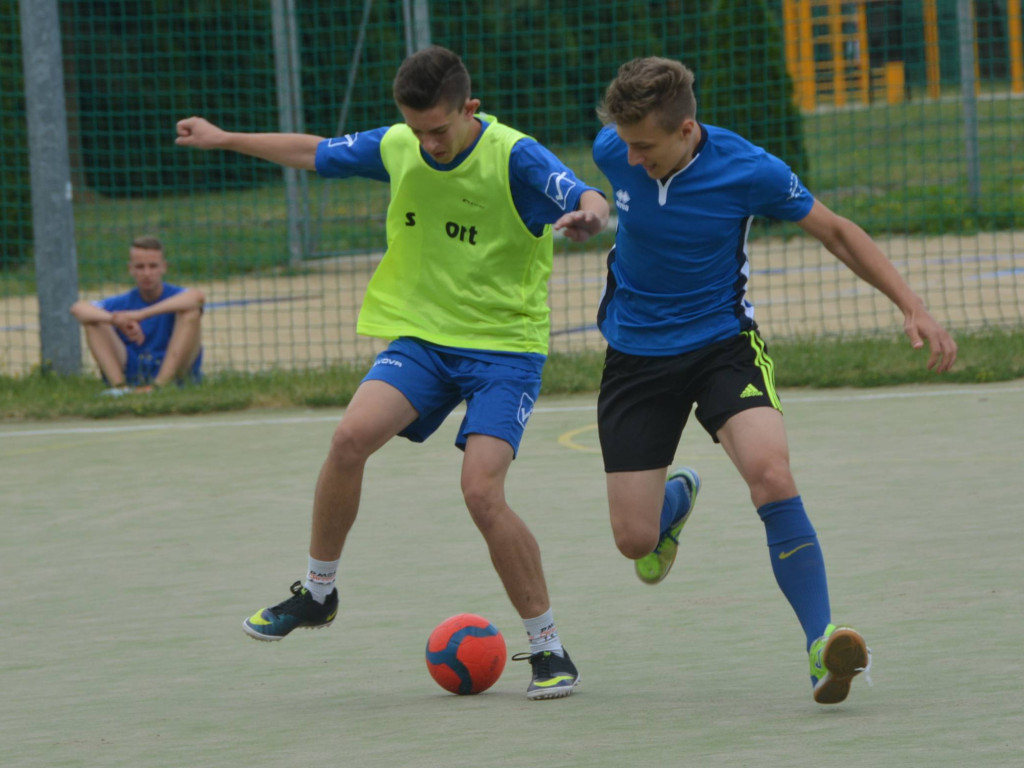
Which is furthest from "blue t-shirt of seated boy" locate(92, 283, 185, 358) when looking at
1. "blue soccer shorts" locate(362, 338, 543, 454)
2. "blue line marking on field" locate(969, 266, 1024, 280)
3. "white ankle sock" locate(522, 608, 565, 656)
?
"blue line marking on field" locate(969, 266, 1024, 280)

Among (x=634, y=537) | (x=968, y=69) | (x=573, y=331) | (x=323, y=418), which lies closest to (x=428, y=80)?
(x=634, y=537)

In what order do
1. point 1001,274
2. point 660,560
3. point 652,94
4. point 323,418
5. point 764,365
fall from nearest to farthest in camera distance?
Result: point 652,94 → point 764,365 → point 660,560 → point 323,418 → point 1001,274

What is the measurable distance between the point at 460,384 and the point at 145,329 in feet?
19.7

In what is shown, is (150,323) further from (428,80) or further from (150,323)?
(428,80)

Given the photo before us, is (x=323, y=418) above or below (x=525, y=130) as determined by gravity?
below

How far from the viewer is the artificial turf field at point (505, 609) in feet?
12.7

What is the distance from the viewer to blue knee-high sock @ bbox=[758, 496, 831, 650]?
4.23 meters

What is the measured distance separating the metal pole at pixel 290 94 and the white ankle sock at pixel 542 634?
27.2ft

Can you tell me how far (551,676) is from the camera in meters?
4.43

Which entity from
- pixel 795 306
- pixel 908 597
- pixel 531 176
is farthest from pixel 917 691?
pixel 795 306

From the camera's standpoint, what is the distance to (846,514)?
656 cm

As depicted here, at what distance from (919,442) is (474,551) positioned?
2.80m

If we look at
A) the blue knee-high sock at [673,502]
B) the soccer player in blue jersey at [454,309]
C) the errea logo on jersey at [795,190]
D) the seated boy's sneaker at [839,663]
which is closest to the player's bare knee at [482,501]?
the soccer player in blue jersey at [454,309]

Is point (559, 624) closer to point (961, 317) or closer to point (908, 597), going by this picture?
point (908, 597)
